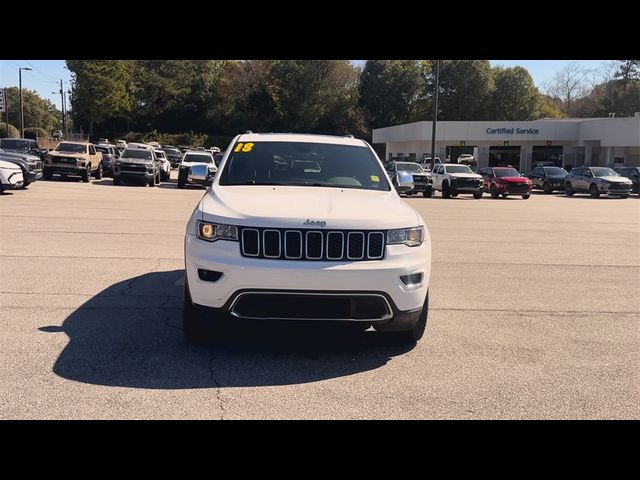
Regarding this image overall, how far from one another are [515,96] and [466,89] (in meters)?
6.22

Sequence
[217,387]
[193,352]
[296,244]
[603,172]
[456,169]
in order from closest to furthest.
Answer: [217,387]
[296,244]
[193,352]
[456,169]
[603,172]

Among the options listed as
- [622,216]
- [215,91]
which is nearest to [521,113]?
[215,91]

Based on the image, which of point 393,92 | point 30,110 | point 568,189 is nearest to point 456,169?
point 568,189

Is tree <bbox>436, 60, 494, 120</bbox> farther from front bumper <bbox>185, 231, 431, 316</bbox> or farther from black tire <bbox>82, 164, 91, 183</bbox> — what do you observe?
front bumper <bbox>185, 231, 431, 316</bbox>

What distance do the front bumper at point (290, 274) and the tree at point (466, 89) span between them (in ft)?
252

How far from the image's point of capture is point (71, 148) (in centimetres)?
2983

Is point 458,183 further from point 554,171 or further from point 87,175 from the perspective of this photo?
point 87,175

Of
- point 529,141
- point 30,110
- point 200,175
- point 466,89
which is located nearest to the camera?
point 200,175

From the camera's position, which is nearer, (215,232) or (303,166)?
(215,232)

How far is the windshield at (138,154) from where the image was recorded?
1172 inches

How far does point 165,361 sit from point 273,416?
4.46ft

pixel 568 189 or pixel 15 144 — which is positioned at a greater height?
pixel 15 144

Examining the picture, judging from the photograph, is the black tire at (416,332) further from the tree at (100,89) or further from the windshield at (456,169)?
the tree at (100,89)

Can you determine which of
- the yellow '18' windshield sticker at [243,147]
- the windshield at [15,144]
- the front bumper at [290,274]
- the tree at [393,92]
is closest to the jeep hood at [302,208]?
the front bumper at [290,274]
